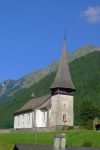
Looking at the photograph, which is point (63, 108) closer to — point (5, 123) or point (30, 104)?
point (30, 104)

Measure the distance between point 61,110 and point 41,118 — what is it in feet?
21.5

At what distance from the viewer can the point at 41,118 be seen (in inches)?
3888

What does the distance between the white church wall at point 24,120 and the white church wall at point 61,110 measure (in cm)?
967

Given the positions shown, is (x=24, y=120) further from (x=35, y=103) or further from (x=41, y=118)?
(x=41, y=118)

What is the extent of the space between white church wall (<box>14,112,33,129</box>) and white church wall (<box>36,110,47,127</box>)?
2.90 m

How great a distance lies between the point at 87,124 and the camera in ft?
281

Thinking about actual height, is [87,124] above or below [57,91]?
below

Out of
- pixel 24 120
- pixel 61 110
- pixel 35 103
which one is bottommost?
pixel 24 120

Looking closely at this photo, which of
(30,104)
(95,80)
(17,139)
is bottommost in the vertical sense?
(17,139)

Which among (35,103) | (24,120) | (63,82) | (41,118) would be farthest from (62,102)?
(24,120)

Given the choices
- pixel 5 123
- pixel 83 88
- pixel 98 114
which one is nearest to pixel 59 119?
pixel 98 114

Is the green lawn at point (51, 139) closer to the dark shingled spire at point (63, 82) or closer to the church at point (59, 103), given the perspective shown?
the church at point (59, 103)

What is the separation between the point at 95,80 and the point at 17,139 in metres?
123

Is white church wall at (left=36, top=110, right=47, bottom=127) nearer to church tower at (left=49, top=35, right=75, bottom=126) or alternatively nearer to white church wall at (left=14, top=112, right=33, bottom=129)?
white church wall at (left=14, top=112, right=33, bottom=129)
